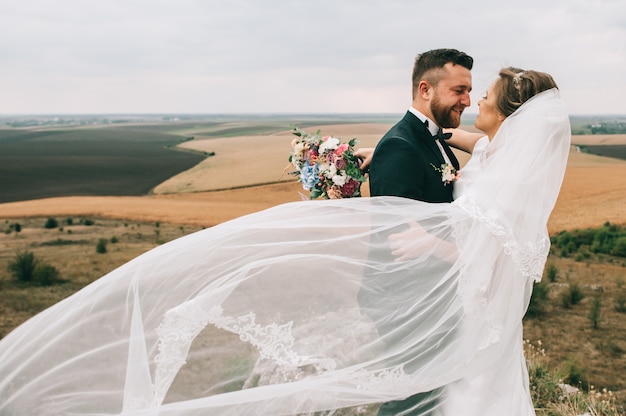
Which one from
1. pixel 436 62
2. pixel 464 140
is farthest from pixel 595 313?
pixel 436 62

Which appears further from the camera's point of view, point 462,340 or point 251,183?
point 251,183

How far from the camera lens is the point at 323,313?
2.72 metres

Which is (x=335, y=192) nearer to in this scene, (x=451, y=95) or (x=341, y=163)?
(x=341, y=163)

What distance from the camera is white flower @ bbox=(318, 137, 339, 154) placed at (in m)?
3.64

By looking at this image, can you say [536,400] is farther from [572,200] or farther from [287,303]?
[572,200]

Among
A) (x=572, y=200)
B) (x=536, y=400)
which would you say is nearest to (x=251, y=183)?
(x=572, y=200)

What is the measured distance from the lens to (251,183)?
69.2 feet

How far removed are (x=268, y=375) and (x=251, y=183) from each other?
18.9 metres

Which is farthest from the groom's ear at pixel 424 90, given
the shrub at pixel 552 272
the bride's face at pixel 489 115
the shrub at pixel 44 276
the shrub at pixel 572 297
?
the shrub at pixel 44 276

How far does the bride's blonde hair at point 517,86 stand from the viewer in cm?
301

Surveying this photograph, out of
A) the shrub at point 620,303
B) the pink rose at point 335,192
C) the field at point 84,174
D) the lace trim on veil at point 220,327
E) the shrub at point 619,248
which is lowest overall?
the shrub at point 620,303

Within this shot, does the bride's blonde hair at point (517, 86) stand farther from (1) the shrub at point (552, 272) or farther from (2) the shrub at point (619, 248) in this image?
(2) the shrub at point (619, 248)

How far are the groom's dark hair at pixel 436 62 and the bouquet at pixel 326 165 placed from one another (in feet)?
2.38

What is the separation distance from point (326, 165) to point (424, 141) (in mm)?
818
